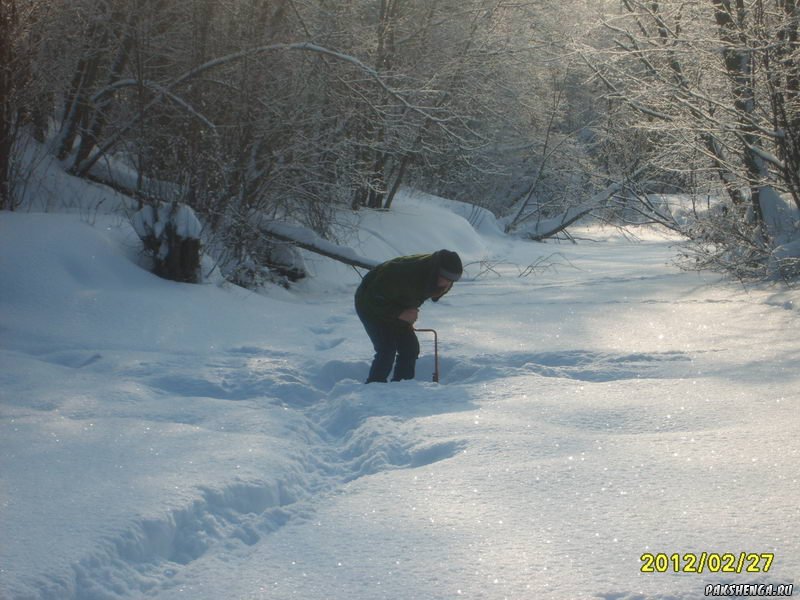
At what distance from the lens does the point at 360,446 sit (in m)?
4.96

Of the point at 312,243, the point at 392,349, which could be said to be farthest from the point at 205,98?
the point at 392,349

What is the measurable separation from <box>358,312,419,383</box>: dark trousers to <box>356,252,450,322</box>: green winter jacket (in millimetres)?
81

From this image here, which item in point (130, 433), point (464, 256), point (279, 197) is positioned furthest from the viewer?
point (464, 256)

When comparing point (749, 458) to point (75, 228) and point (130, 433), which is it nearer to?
point (130, 433)

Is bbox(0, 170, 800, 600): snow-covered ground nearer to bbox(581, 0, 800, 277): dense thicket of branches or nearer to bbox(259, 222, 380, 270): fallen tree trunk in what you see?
bbox(581, 0, 800, 277): dense thicket of branches

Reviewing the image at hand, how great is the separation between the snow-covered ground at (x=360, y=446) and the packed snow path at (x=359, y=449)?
0.7 inches

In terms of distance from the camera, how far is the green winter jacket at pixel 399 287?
6723mm

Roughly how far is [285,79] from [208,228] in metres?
2.38

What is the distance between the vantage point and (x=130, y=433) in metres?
4.89

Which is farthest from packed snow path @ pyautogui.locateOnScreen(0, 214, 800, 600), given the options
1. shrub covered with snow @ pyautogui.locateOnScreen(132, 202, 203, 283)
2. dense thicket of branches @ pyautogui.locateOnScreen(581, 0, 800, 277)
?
dense thicket of branches @ pyautogui.locateOnScreen(581, 0, 800, 277)

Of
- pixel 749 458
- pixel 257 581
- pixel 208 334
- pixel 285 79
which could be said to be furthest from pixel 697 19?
pixel 257 581

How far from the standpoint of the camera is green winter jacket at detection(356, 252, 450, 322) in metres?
6.72

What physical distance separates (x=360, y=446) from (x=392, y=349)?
6.52 feet
